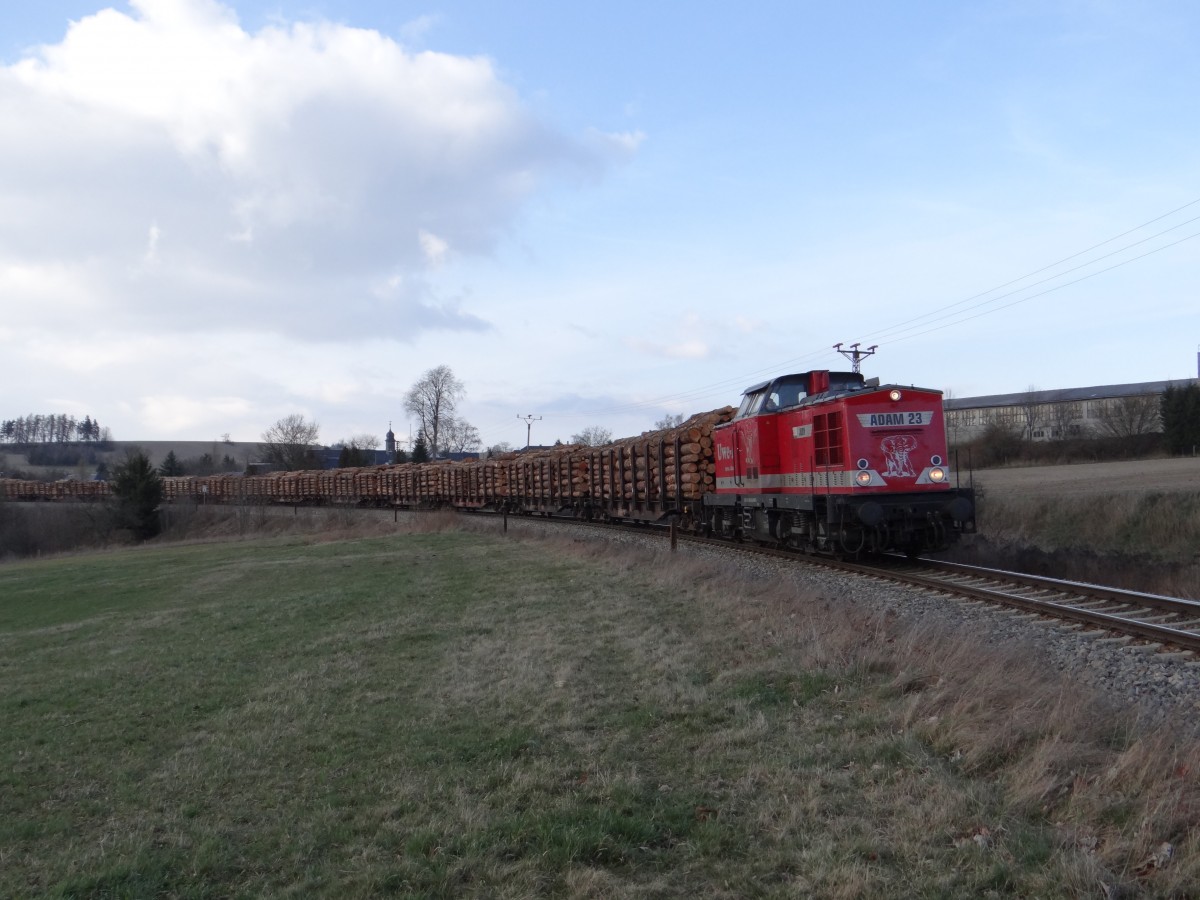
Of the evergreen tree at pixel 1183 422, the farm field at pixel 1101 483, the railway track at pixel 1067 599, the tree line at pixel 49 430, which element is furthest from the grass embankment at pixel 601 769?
the tree line at pixel 49 430

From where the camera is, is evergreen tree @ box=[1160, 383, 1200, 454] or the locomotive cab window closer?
the locomotive cab window

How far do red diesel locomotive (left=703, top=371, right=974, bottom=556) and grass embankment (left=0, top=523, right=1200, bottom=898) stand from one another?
3.55 m

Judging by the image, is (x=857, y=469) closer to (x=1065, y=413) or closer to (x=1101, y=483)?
(x=1101, y=483)

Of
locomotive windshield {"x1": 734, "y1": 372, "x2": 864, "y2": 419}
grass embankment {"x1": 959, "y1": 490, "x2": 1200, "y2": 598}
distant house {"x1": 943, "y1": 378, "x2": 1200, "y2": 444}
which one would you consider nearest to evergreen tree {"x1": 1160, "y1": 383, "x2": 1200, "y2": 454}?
distant house {"x1": 943, "y1": 378, "x2": 1200, "y2": 444}

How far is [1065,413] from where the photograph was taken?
80250 millimetres

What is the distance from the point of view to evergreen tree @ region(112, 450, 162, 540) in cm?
5681

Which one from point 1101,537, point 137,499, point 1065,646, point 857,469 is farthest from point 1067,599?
point 137,499

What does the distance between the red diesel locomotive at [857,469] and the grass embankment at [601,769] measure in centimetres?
355

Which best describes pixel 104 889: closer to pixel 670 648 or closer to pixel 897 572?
pixel 670 648

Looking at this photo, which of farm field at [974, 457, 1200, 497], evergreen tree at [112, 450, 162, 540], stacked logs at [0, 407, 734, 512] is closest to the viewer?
stacked logs at [0, 407, 734, 512]

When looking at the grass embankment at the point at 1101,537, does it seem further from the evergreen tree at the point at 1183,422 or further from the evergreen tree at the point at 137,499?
the evergreen tree at the point at 137,499

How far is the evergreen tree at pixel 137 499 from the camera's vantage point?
56.8m

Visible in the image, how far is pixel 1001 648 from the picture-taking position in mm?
7820

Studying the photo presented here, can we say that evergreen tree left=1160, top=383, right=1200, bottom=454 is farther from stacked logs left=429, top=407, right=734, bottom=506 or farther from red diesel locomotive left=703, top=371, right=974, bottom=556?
red diesel locomotive left=703, top=371, right=974, bottom=556
